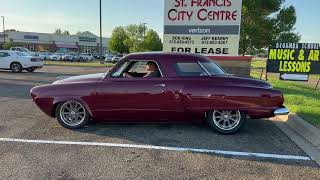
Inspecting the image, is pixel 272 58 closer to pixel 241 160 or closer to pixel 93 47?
pixel 241 160

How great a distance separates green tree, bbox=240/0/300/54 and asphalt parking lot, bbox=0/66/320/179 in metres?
25.3

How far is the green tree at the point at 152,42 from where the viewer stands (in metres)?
68.2

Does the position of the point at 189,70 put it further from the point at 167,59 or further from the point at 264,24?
the point at 264,24

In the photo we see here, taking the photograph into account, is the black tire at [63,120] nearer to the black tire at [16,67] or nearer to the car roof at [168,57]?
the car roof at [168,57]

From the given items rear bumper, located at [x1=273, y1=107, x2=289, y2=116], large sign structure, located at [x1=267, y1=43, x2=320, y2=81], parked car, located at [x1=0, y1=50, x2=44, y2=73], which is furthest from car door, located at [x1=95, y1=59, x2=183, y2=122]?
parked car, located at [x1=0, y1=50, x2=44, y2=73]

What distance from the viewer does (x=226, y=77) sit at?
664 centimetres

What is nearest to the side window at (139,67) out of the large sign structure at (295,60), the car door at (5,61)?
the large sign structure at (295,60)

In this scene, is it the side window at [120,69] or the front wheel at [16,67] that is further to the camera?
the front wheel at [16,67]

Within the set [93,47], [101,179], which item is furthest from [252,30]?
[93,47]

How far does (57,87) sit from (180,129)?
2530mm

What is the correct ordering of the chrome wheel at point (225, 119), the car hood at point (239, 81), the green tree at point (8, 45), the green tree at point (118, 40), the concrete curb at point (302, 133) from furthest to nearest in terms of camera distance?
the green tree at point (118, 40) < the green tree at point (8, 45) < the chrome wheel at point (225, 119) < the car hood at point (239, 81) < the concrete curb at point (302, 133)

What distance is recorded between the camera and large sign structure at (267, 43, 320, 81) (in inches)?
516

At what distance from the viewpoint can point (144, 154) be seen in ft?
17.6

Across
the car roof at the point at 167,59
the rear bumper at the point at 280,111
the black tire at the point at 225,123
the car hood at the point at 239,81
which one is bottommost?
the black tire at the point at 225,123
